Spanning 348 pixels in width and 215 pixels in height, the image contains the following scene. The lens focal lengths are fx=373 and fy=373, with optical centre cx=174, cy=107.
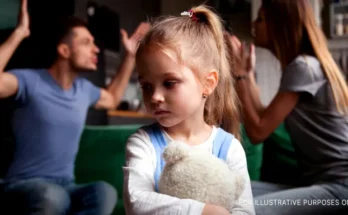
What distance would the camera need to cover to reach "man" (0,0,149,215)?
601mm

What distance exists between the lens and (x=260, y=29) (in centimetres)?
70

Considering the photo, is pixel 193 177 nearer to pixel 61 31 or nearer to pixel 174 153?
pixel 174 153

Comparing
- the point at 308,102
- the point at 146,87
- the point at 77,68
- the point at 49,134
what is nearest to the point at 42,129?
the point at 49,134

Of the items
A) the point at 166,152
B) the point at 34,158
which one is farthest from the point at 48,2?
the point at 166,152

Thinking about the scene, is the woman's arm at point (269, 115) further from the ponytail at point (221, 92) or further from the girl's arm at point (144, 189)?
the girl's arm at point (144, 189)

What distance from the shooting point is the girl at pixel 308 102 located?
71 centimetres

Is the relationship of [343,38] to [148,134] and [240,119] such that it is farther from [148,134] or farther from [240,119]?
[148,134]

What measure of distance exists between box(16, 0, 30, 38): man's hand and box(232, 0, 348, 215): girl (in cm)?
41

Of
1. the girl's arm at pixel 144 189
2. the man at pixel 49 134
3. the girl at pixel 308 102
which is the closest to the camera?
the girl's arm at pixel 144 189

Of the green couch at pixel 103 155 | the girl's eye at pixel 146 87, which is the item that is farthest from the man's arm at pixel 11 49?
the girl's eye at pixel 146 87

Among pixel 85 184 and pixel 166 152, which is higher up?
pixel 166 152

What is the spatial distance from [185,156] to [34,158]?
300 mm

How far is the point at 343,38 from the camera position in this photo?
0.81m

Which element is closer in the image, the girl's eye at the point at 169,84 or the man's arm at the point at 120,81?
the girl's eye at the point at 169,84
